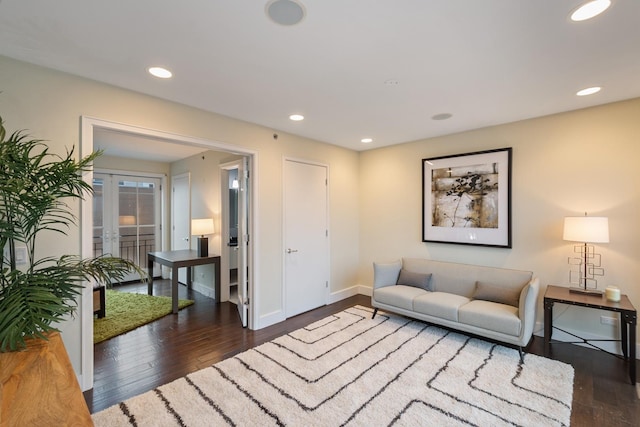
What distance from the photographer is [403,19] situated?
1.67 meters

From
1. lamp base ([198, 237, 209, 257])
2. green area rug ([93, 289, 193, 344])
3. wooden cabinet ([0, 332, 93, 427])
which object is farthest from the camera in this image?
lamp base ([198, 237, 209, 257])

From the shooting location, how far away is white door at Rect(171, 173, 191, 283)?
18.6ft

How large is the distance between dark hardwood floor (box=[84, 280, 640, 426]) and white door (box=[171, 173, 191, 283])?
73.1 inches

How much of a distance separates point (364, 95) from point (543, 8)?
1.41 metres

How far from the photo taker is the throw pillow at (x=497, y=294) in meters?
3.20

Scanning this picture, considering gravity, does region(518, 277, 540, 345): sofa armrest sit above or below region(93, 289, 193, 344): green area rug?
above

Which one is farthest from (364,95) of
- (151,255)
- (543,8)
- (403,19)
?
(151,255)

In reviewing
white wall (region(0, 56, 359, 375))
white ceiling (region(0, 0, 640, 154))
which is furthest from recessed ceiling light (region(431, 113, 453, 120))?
white wall (region(0, 56, 359, 375))

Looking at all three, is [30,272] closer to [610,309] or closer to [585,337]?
[610,309]

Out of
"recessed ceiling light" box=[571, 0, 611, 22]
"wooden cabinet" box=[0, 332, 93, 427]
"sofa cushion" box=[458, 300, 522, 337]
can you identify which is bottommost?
"sofa cushion" box=[458, 300, 522, 337]

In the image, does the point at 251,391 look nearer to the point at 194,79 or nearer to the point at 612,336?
the point at 194,79

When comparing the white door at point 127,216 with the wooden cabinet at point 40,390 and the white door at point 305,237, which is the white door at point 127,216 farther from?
the wooden cabinet at point 40,390

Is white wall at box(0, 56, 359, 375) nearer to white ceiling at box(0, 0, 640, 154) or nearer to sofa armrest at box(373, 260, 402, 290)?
white ceiling at box(0, 0, 640, 154)

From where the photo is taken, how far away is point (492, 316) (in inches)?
116
